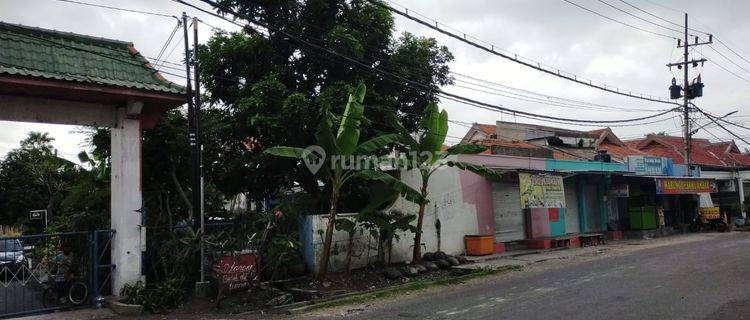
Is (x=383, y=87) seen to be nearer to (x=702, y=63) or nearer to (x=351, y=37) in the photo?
(x=351, y=37)

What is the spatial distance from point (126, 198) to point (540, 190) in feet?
49.5

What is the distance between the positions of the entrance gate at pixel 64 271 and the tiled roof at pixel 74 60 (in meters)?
2.96

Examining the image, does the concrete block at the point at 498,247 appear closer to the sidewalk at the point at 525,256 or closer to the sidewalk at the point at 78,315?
the sidewalk at the point at 525,256

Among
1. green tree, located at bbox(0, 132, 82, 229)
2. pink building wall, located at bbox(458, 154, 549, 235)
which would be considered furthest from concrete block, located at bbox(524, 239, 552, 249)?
green tree, located at bbox(0, 132, 82, 229)

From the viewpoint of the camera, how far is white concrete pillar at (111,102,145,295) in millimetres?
10703

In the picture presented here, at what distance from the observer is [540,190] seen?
68.3 feet

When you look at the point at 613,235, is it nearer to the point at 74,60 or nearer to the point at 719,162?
the point at 719,162

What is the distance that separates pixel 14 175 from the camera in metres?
44.8

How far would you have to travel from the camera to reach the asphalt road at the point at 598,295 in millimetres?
8609

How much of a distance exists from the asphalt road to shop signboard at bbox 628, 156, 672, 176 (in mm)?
14644

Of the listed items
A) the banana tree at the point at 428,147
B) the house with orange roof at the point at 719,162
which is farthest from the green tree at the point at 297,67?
the house with orange roof at the point at 719,162

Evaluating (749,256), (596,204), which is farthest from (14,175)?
(749,256)

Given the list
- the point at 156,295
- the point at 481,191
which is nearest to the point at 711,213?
the point at 481,191

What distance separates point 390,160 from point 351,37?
353 centimetres
